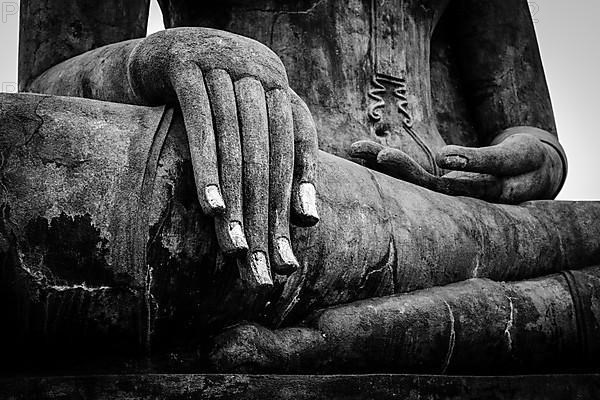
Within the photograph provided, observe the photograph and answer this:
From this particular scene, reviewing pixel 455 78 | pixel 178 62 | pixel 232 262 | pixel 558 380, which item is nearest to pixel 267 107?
pixel 178 62

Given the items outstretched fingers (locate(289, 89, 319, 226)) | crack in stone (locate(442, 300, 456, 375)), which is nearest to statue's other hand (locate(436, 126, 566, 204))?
crack in stone (locate(442, 300, 456, 375))

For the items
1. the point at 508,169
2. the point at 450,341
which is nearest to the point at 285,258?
the point at 450,341

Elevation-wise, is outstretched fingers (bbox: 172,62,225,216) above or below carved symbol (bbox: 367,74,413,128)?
below

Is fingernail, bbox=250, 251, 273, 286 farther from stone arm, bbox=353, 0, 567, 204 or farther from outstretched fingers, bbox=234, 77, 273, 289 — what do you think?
stone arm, bbox=353, 0, 567, 204

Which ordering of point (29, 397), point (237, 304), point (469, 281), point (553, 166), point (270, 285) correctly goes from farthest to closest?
point (553, 166), point (469, 281), point (237, 304), point (270, 285), point (29, 397)

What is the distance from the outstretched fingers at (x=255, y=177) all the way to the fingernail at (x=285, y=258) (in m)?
0.03

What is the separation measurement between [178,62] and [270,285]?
66 cm

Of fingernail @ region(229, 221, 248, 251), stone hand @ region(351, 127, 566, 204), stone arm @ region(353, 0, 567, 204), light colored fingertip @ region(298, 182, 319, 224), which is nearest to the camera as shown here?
→ fingernail @ region(229, 221, 248, 251)

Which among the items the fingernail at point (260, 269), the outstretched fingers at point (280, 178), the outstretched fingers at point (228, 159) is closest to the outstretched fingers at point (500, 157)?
the outstretched fingers at point (280, 178)

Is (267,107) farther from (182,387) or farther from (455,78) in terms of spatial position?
(455,78)

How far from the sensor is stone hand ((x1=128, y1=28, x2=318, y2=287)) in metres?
2.47

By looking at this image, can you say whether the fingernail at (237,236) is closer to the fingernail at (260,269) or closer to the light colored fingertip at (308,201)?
the fingernail at (260,269)

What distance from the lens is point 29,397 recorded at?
2.25 m

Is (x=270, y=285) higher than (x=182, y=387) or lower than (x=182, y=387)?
higher
